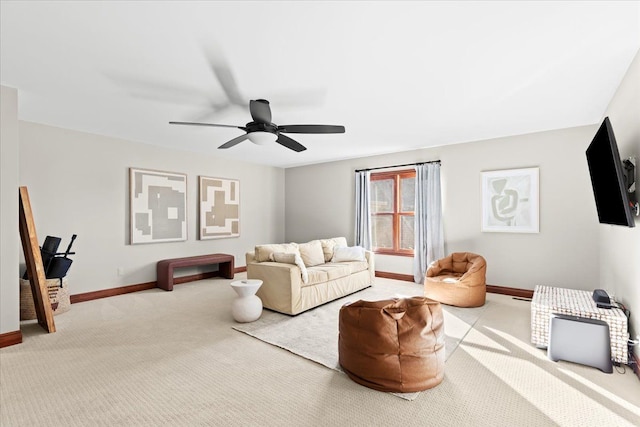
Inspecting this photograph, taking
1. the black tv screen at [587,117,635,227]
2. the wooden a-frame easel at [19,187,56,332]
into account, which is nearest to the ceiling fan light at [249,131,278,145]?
the wooden a-frame easel at [19,187,56,332]

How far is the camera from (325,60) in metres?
2.46

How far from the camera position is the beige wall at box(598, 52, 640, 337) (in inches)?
94.5

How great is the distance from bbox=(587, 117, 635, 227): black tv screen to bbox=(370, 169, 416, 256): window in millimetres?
3037

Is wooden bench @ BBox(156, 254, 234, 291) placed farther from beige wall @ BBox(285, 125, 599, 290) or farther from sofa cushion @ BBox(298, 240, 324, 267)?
beige wall @ BBox(285, 125, 599, 290)

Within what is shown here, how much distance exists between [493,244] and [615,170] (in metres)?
2.77

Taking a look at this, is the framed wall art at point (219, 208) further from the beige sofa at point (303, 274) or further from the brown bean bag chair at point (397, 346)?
the brown bean bag chair at point (397, 346)

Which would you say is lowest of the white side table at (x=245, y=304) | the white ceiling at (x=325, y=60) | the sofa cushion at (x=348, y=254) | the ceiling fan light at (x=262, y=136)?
the white side table at (x=245, y=304)

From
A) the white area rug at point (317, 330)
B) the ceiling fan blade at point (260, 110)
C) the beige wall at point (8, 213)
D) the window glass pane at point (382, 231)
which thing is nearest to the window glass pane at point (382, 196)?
the window glass pane at point (382, 231)

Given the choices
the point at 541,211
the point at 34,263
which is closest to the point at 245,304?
the point at 34,263

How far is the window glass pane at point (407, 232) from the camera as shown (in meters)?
5.81

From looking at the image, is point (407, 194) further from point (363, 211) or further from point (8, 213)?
point (8, 213)

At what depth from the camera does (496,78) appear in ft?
9.12

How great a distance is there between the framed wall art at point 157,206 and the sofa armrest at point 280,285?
2.38m

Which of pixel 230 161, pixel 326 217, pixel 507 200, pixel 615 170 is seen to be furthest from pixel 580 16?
pixel 230 161
